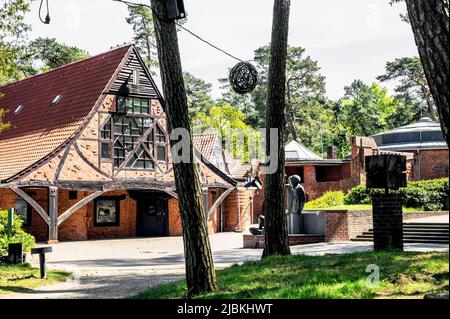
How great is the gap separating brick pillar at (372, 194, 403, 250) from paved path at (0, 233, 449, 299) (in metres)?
2.92

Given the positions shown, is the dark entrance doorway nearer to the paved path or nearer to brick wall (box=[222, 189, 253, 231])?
brick wall (box=[222, 189, 253, 231])

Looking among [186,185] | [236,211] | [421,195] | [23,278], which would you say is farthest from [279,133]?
[236,211]

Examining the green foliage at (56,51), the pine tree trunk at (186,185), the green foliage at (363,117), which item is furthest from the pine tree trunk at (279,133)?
the green foliage at (363,117)

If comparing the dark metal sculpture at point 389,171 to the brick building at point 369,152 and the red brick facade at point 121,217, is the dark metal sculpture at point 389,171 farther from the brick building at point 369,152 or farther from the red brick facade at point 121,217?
the brick building at point 369,152

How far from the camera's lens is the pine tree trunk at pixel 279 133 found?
11812 millimetres

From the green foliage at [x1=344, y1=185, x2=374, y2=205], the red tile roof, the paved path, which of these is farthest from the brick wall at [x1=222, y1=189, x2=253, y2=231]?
the red tile roof

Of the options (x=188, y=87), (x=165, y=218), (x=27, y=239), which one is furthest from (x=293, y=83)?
(x=27, y=239)

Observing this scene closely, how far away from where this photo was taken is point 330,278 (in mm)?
7961

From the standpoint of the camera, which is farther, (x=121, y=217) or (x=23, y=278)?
(x=121, y=217)

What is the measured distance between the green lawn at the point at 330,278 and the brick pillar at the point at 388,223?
3.43ft

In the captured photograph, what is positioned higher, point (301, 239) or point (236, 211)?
point (236, 211)

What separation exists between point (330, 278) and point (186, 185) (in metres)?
2.21

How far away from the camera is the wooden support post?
23.9 m

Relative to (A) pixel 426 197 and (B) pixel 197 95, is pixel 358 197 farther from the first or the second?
(B) pixel 197 95
